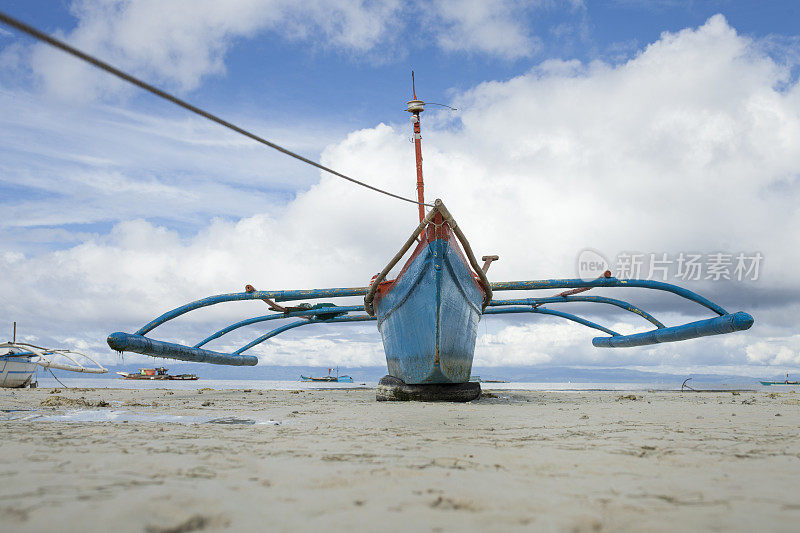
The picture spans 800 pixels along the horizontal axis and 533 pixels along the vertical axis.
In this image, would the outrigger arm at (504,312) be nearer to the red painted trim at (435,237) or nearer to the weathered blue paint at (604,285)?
the weathered blue paint at (604,285)

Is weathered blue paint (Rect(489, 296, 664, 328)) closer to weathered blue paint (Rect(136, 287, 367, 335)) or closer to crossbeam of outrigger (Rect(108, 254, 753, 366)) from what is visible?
crossbeam of outrigger (Rect(108, 254, 753, 366))

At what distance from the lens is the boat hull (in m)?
20.0

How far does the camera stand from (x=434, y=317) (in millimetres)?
7941

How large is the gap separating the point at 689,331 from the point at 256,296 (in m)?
9.71

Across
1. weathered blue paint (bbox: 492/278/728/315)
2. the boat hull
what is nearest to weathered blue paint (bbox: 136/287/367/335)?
weathered blue paint (bbox: 492/278/728/315)

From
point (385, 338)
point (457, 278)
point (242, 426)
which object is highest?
point (457, 278)

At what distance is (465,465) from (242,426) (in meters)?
2.52

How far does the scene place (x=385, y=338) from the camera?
10.3 metres

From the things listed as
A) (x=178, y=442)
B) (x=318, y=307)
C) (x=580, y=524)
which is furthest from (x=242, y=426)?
(x=318, y=307)

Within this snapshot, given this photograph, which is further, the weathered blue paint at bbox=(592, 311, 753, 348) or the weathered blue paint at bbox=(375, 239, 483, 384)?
the weathered blue paint at bbox=(592, 311, 753, 348)

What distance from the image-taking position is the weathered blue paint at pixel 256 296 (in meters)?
10.8

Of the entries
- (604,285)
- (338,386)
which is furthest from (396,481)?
(338,386)

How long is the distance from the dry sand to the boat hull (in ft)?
69.4

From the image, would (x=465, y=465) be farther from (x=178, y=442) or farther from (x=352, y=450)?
(x=178, y=442)
